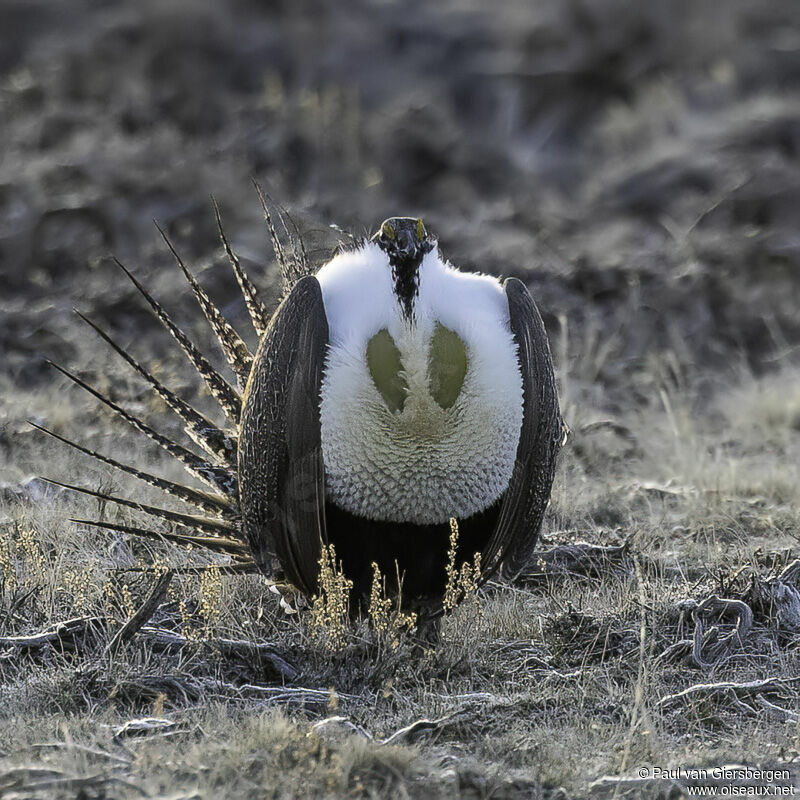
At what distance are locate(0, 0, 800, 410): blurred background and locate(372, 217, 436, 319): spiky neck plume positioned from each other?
0.44m

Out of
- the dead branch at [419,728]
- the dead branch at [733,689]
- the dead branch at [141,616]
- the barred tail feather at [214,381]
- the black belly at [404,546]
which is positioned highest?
the barred tail feather at [214,381]

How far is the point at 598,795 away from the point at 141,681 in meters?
0.95

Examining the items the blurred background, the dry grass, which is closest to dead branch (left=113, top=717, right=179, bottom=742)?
the dry grass

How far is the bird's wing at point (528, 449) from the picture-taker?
2.89 metres

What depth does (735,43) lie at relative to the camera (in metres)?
11.7

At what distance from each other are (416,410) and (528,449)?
31cm

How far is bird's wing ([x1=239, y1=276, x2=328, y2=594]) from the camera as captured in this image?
2.75 meters

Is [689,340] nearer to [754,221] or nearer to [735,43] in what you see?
[754,221]

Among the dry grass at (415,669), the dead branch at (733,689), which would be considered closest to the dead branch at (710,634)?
the dry grass at (415,669)

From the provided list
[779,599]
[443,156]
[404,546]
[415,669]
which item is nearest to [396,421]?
[404,546]

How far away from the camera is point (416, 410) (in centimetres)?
273

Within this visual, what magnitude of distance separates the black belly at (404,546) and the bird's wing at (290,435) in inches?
3.4

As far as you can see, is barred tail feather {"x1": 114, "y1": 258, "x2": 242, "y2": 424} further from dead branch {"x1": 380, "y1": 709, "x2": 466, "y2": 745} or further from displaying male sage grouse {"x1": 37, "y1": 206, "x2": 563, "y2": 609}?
dead branch {"x1": 380, "y1": 709, "x2": 466, "y2": 745}

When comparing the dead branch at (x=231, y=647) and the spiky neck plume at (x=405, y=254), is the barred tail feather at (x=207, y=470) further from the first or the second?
the spiky neck plume at (x=405, y=254)
